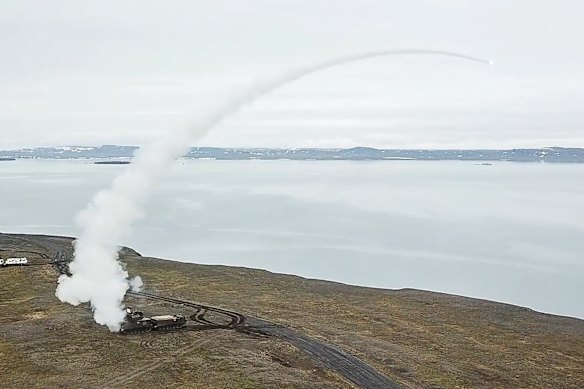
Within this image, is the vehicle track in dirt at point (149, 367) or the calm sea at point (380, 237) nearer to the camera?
the vehicle track in dirt at point (149, 367)

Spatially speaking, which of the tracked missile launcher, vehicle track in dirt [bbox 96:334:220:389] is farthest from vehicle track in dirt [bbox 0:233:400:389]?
the tracked missile launcher

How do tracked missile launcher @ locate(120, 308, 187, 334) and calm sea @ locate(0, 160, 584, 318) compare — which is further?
calm sea @ locate(0, 160, 584, 318)

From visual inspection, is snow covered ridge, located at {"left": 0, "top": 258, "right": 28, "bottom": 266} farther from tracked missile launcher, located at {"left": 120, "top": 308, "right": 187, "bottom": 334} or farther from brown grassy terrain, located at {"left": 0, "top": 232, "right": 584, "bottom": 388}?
tracked missile launcher, located at {"left": 120, "top": 308, "right": 187, "bottom": 334}

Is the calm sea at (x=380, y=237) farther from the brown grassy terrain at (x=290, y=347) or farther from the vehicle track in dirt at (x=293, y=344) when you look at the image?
the vehicle track in dirt at (x=293, y=344)

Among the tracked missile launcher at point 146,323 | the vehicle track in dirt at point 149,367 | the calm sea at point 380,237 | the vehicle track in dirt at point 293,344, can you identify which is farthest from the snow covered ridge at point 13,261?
the vehicle track in dirt at point 149,367

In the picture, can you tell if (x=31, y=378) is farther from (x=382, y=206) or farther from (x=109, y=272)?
(x=382, y=206)

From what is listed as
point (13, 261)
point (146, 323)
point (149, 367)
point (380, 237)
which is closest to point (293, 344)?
point (149, 367)

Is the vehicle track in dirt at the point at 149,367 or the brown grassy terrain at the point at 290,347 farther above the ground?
the vehicle track in dirt at the point at 149,367

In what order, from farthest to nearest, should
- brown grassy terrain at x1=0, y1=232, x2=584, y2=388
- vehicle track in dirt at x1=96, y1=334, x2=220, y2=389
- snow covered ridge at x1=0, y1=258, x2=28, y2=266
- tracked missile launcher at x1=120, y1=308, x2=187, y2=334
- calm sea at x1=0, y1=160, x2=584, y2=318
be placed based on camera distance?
calm sea at x1=0, y1=160, x2=584, y2=318, snow covered ridge at x1=0, y1=258, x2=28, y2=266, tracked missile launcher at x1=120, y1=308, x2=187, y2=334, brown grassy terrain at x1=0, y1=232, x2=584, y2=388, vehicle track in dirt at x1=96, y1=334, x2=220, y2=389

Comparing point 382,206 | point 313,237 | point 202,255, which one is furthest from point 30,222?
point 382,206
